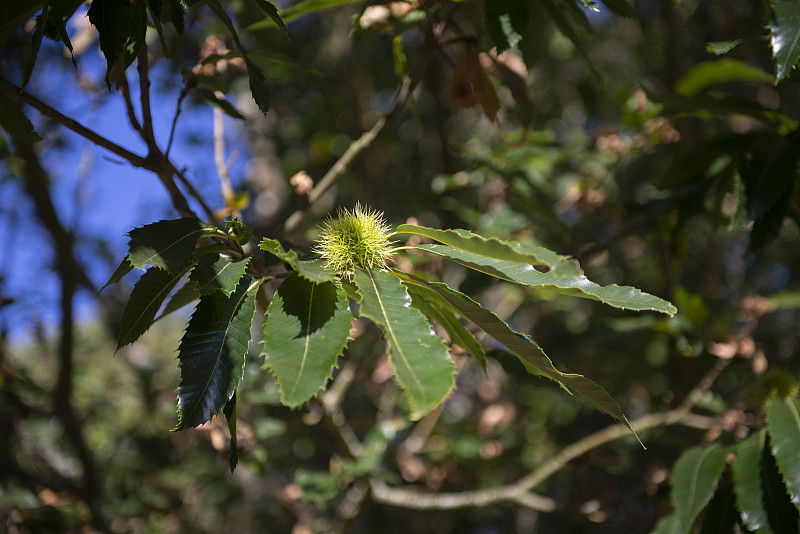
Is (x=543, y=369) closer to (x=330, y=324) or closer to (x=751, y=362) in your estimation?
(x=330, y=324)

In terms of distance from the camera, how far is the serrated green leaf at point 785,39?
3.82ft

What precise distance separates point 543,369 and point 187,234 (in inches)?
24.3

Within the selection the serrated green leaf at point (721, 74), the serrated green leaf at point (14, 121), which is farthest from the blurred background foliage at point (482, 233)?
the serrated green leaf at point (14, 121)

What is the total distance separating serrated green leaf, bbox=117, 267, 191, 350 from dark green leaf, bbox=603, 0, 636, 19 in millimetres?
1149

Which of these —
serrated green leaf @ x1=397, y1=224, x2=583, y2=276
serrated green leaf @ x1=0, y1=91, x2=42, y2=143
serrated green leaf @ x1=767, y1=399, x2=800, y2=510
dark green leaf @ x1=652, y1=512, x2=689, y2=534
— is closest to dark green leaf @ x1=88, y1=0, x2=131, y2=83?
serrated green leaf @ x1=0, y1=91, x2=42, y2=143

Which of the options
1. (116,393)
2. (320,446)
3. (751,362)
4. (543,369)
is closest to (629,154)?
(751,362)

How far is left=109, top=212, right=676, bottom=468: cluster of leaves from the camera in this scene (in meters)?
0.81

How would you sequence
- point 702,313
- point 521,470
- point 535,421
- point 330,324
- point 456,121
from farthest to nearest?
point 456,121 → point 535,421 → point 521,470 → point 702,313 → point 330,324

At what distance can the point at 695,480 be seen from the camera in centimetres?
144

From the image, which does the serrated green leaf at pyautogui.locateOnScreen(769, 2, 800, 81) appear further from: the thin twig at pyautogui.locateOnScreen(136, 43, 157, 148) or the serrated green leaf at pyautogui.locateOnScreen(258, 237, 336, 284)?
the thin twig at pyautogui.locateOnScreen(136, 43, 157, 148)

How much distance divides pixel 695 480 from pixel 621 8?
117 centimetres

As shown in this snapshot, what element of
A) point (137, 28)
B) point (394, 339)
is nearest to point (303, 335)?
point (394, 339)

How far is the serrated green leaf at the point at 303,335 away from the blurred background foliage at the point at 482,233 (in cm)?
60

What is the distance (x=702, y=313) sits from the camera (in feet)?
6.51
